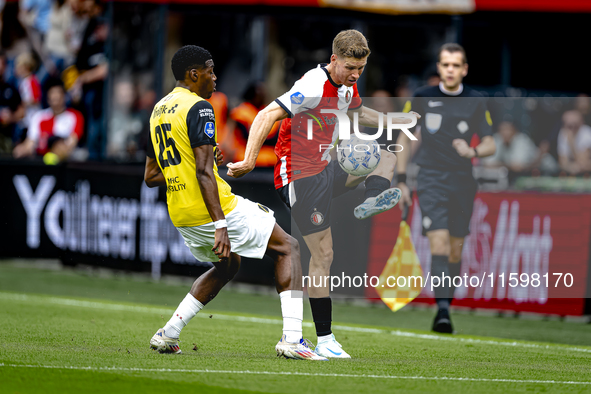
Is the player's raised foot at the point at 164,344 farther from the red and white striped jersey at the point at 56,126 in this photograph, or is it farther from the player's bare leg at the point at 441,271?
the red and white striped jersey at the point at 56,126

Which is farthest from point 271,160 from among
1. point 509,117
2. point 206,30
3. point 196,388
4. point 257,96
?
point 196,388

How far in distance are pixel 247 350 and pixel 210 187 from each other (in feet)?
4.57

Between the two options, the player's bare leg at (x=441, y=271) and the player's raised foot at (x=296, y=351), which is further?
the player's bare leg at (x=441, y=271)

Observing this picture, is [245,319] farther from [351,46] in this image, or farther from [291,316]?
[351,46]

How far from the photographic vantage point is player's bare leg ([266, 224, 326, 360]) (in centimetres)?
581

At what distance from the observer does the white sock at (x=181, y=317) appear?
5887 mm

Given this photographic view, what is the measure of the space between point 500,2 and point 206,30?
508 centimetres

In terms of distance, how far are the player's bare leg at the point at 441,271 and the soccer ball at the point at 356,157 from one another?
2.03 meters

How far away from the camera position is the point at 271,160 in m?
11.7

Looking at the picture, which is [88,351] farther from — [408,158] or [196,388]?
[408,158]

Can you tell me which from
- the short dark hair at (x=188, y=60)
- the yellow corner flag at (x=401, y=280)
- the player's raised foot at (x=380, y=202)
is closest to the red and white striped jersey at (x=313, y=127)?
the player's raised foot at (x=380, y=202)

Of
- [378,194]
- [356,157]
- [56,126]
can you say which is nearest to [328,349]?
[378,194]

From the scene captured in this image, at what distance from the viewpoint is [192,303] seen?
5.94m

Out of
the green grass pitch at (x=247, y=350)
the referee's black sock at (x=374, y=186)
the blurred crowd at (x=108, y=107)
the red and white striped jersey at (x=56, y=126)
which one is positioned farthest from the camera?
the red and white striped jersey at (x=56, y=126)
